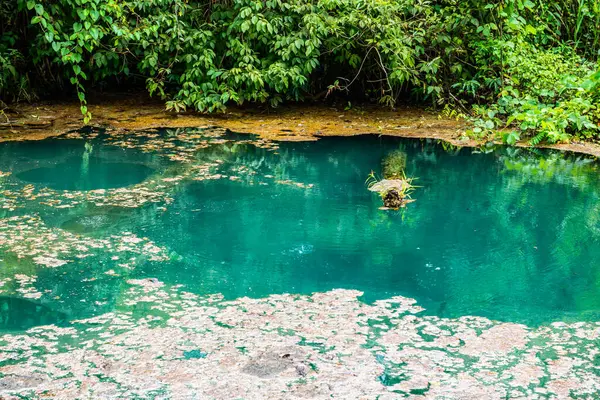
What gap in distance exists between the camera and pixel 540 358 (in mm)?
2520

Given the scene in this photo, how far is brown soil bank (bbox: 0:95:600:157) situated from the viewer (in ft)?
19.0

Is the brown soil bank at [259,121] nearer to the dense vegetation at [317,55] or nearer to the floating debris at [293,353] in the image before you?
the dense vegetation at [317,55]

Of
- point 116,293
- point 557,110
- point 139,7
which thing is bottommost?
point 116,293

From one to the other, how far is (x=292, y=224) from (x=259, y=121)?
2439 millimetres

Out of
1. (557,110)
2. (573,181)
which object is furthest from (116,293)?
(557,110)

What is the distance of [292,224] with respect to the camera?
13.1ft

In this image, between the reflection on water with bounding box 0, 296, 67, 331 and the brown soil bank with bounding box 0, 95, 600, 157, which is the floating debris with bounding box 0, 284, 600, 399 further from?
the brown soil bank with bounding box 0, 95, 600, 157

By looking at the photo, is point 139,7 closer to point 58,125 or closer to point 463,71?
point 58,125

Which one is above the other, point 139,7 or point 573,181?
point 139,7

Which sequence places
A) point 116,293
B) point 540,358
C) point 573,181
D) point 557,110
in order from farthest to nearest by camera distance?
point 557,110 → point 573,181 → point 116,293 → point 540,358

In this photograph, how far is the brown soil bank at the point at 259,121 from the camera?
19.0 ft

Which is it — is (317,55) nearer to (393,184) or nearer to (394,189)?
(393,184)

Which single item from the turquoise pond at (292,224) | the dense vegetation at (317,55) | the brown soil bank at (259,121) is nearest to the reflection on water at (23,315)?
the turquoise pond at (292,224)

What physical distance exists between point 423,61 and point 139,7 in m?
2.46
